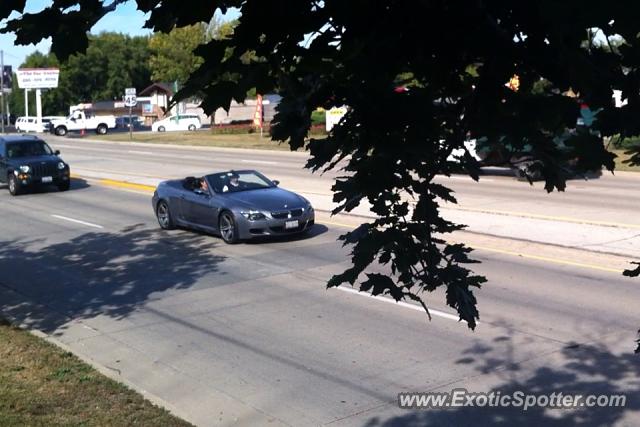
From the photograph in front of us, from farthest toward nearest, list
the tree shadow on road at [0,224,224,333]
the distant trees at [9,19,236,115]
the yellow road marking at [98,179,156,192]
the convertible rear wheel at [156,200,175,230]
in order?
the distant trees at [9,19,236,115] → the yellow road marking at [98,179,156,192] → the convertible rear wheel at [156,200,175,230] → the tree shadow on road at [0,224,224,333]

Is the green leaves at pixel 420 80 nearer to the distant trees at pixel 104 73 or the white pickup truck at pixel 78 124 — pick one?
the white pickup truck at pixel 78 124

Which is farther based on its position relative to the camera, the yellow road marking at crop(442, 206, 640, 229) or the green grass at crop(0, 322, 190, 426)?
the yellow road marking at crop(442, 206, 640, 229)

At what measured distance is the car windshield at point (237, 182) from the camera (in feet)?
54.5

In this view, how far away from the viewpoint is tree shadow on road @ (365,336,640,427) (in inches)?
262

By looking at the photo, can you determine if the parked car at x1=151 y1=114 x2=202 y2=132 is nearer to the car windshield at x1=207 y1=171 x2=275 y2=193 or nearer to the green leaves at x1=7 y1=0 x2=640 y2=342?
the car windshield at x1=207 y1=171 x2=275 y2=193

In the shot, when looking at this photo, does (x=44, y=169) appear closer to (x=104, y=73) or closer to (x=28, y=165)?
(x=28, y=165)

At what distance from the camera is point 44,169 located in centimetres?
2603

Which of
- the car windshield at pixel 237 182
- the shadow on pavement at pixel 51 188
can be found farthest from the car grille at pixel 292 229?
the shadow on pavement at pixel 51 188

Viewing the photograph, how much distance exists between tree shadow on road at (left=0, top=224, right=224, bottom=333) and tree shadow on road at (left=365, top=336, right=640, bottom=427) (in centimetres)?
471

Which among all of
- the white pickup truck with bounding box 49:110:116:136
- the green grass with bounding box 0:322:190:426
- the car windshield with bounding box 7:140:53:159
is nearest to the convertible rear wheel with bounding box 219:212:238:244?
the green grass with bounding box 0:322:190:426

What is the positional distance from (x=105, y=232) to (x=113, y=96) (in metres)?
91.4

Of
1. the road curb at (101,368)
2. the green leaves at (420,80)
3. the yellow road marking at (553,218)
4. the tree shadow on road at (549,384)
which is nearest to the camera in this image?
the green leaves at (420,80)

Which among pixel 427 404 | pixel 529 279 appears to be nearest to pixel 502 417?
pixel 427 404

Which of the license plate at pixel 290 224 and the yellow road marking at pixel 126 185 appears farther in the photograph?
the yellow road marking at pixel 126 185
